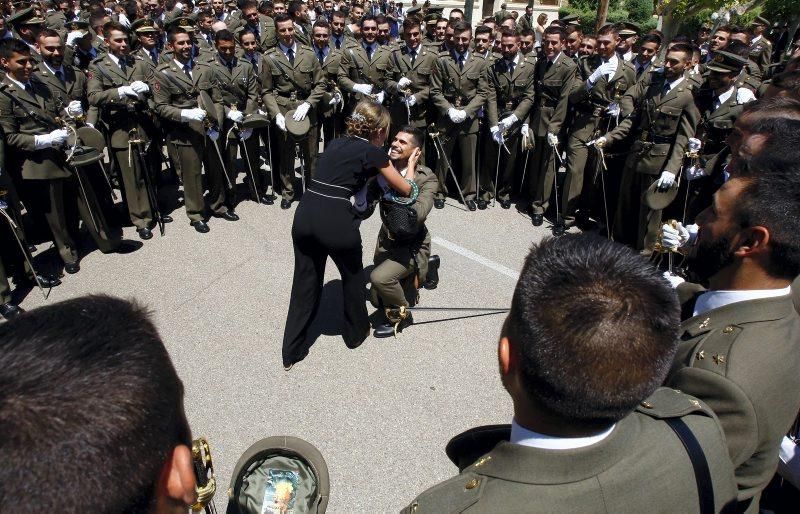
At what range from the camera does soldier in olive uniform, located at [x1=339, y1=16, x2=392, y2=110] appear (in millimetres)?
7344

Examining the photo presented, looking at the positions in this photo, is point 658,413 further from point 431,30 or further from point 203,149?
point 431,30

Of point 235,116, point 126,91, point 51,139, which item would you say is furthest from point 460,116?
point 51,139

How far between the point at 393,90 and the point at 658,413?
6.63 meters

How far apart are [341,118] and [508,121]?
8.62 feet

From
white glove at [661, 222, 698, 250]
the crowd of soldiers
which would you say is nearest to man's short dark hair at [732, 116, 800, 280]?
white glove at [661, 222, 698, 250]

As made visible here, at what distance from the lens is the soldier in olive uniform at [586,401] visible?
3.68ft

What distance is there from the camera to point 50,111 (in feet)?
16.2

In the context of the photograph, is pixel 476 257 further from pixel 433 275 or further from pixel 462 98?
pixel 462 98

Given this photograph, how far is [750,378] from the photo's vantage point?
1.54 m

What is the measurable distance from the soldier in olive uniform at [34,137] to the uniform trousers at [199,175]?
1.21 metres

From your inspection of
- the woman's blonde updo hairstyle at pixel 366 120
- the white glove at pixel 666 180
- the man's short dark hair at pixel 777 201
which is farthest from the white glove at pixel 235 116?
the man's short dark hair at pixel 777 201

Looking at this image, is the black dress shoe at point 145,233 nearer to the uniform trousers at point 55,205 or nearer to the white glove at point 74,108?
the uniform trousers at point 55,205

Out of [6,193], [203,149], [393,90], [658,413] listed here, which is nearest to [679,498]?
[658,413]

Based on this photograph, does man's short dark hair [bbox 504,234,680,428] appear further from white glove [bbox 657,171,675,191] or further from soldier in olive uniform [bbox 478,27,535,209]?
soldier in olive uniform [bbox 478,27,535,209]
